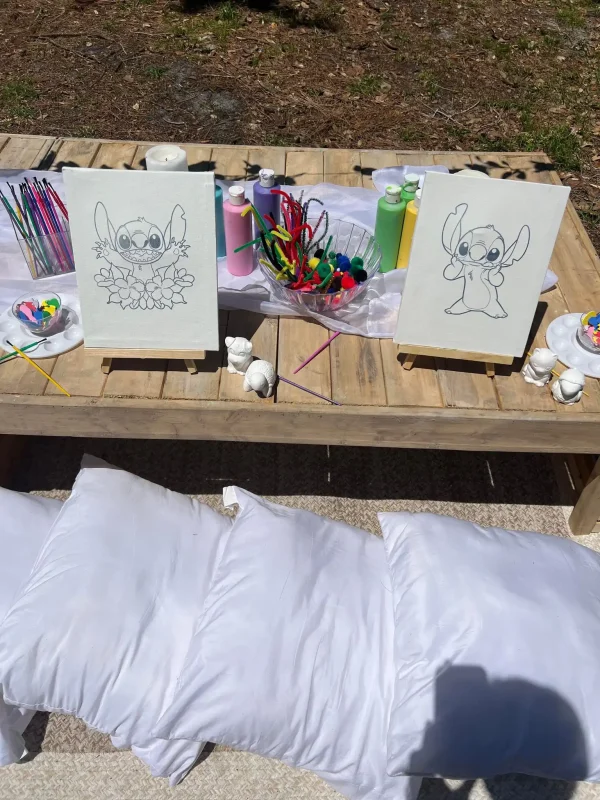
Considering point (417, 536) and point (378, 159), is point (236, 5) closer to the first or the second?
point (378, 159)

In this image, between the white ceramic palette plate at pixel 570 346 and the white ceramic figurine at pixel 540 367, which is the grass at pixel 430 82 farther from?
the white ceramic figurine at pixel 540 367

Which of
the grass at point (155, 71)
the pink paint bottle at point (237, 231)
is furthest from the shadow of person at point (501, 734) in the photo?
the grass at point (155, 71)

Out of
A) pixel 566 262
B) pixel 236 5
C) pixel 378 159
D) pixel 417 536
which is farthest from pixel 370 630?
pixel 236 5

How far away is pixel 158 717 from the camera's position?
1510 millimetres

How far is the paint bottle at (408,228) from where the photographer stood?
6.54 ft

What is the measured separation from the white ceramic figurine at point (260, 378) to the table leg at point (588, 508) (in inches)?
44.1

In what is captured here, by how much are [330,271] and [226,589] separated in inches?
38.2

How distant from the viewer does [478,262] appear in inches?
66.1

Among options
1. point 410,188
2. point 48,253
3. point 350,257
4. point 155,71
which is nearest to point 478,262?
point 410,188

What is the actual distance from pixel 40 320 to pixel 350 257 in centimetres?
106

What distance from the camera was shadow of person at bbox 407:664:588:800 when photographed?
1.37 m

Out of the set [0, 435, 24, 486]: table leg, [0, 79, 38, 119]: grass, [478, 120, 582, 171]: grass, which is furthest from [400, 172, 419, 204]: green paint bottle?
[0, 79, 38, 119]: grass

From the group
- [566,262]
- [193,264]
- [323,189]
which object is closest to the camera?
[193,264]

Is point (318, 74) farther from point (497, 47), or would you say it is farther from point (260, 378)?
point (260, 378)
